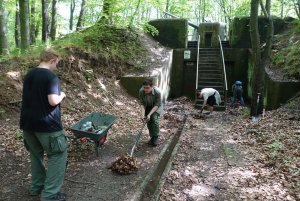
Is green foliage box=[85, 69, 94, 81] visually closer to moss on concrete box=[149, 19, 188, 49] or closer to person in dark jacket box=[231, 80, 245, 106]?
person in dark jacket box=[231, 80, 245, 106]

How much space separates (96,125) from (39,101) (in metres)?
3.15

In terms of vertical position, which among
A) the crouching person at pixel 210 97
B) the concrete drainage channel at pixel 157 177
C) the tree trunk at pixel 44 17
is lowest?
the concrete drainage channel at pixel 157 177

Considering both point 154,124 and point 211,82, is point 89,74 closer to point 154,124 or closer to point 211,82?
point 154,124

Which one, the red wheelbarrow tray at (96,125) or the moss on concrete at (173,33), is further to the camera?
the moss on concrete at (173,33)

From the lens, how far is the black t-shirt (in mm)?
4117

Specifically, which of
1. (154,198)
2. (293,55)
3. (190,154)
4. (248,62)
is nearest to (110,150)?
(190,154)

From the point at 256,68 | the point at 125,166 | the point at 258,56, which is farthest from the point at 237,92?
the point at 125,166

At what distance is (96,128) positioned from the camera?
6.99 metres

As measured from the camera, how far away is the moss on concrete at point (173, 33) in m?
19.7

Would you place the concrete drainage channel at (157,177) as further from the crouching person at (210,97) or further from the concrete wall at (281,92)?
the concrete wall at (281,92)

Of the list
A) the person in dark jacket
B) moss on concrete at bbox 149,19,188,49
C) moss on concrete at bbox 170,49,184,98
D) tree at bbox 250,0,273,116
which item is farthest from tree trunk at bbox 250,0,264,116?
moss on concrete at bbox 149,19,188,49

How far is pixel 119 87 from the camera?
526 inches

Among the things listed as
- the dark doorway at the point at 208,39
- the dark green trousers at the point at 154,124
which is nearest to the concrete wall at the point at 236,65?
the dark doorway at the point at 208,39

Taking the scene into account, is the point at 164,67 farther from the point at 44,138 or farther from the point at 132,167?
the point at 44,138
